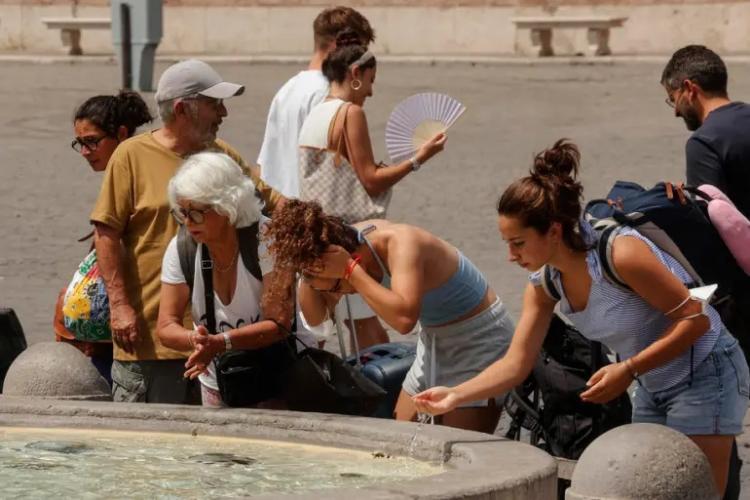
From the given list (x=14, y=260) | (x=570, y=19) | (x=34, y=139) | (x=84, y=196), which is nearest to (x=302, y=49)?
(x=570, y=19)

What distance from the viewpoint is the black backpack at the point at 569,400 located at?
5.89 meters

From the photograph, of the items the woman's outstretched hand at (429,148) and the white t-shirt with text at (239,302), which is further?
the woman's outstretched hand at (429,148)

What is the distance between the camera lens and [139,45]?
23.8 metres

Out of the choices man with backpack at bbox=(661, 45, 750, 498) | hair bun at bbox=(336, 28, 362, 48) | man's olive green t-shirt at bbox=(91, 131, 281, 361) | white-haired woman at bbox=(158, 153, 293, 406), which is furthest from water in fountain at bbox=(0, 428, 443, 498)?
hair bun at bbox=(336, 28, 362, 48)

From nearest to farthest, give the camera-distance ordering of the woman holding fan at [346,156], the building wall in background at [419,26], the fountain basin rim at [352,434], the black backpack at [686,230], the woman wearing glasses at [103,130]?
1. the fountain basin rim at [352,434]
2. the black backpack at [686,230]
3. the woman wearing glasses at [103,130]
4. the woman holding fan at [346,156]
5. the building wall in background at [419,26]

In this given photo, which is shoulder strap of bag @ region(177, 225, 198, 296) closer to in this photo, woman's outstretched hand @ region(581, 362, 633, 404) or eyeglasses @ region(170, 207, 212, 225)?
eyeglasses @ region(170, 207, 212, 225)

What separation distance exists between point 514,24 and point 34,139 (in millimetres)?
11715

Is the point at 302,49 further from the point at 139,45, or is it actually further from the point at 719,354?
the point at 719,354

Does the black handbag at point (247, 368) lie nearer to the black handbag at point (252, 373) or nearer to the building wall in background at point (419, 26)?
the black handbag at point (252, 373)

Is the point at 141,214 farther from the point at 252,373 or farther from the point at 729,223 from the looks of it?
the point at 729,223

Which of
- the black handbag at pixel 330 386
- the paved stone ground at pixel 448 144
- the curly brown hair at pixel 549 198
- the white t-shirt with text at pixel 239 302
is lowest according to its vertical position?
the paved stone ground at pixel 448 144

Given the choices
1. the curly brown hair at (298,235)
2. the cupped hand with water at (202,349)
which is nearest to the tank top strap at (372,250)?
the curly brown hair at (298,235)

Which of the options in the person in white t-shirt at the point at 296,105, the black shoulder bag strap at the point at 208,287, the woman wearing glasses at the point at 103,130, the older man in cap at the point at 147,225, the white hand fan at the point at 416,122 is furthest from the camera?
the person in white t-shirt at the point at 296,105

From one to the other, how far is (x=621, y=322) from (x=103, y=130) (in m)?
2.52
